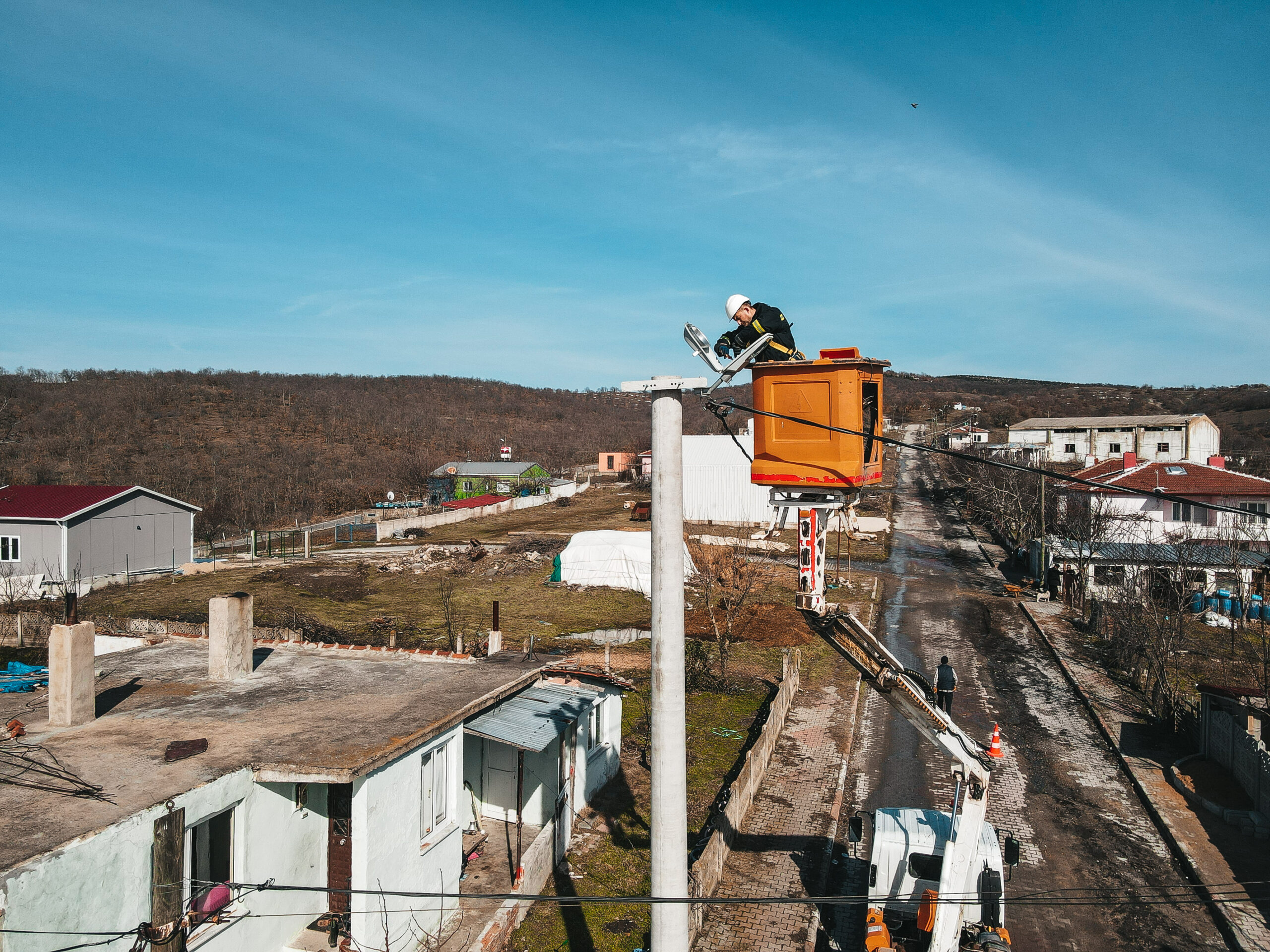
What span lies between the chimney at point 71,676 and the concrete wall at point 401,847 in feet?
12.3

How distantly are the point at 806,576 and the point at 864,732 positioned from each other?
13.1 meters

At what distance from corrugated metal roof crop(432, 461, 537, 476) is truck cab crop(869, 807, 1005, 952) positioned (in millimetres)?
57039

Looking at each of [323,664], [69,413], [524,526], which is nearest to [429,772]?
[323,664]

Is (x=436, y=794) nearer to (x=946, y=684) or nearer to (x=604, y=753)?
(x=604, y=753)

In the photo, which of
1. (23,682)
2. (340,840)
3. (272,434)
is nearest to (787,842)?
(340,840)

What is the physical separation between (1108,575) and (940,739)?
26.8 meters

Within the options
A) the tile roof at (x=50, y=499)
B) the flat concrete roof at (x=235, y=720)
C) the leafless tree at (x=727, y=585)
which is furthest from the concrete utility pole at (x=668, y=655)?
the tile roof at (x=50, y=499)

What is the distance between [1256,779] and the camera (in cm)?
1359

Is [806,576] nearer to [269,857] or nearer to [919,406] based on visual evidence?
[269,857]

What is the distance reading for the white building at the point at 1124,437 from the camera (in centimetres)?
6262

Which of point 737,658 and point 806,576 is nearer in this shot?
point 806,576

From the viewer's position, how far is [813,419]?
6168mm

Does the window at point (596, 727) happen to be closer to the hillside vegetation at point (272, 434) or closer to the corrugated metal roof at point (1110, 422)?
the hillside vegetation at point (272, 434)

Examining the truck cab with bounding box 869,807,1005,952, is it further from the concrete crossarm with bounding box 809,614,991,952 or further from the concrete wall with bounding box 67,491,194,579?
the concrete wall with bounding box 67,491,194,579
